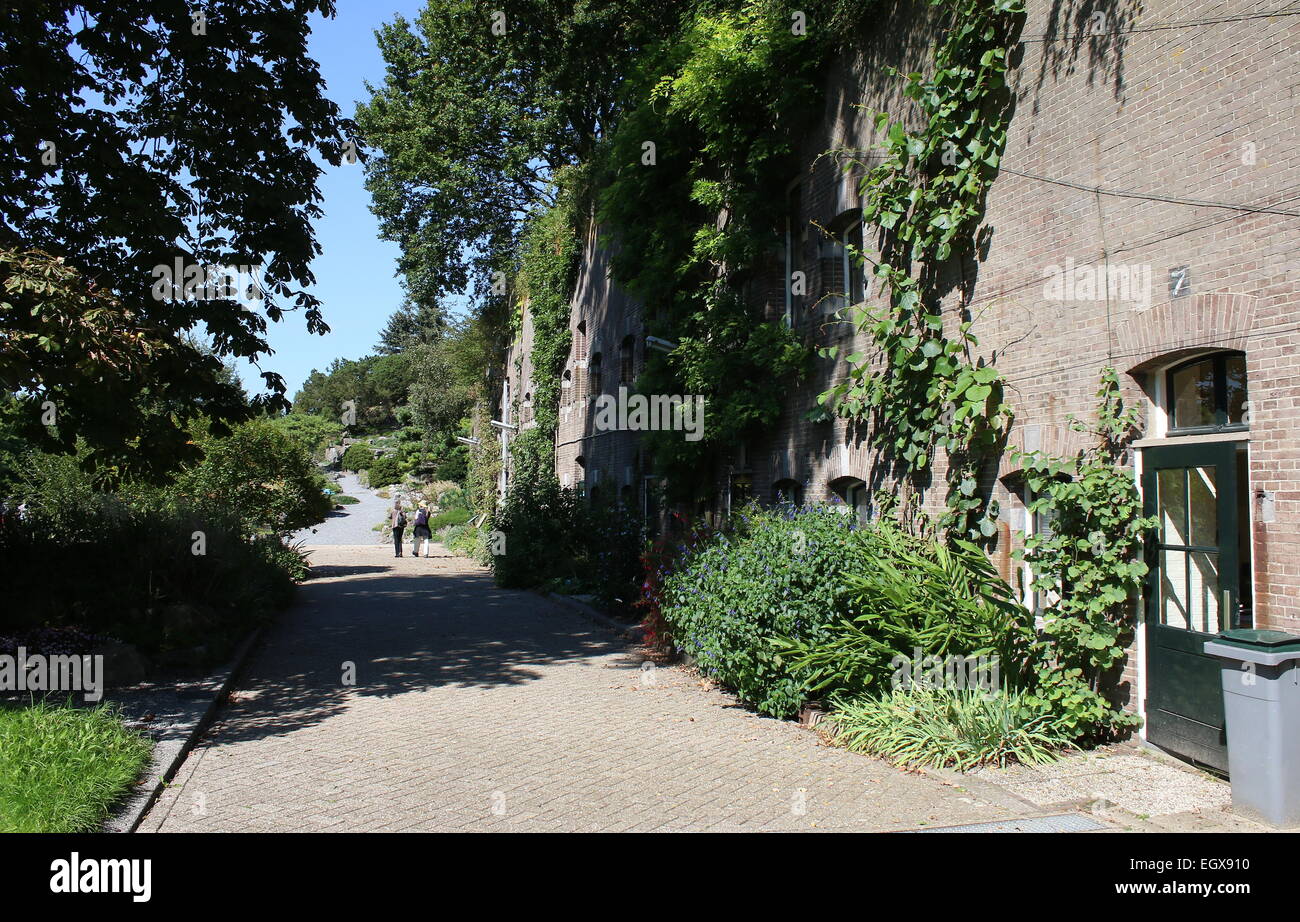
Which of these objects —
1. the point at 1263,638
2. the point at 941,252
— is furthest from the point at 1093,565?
the point at 941,252

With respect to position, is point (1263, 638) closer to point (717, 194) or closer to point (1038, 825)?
point (1038, 825)

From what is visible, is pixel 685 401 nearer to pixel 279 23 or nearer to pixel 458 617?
pixel 458 617

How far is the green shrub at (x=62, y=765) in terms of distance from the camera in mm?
4809

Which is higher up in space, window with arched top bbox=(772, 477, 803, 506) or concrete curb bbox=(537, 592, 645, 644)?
window with arched top bbox=(772, 477, 803, 506)

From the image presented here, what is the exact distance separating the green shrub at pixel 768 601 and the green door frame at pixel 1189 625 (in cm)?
235

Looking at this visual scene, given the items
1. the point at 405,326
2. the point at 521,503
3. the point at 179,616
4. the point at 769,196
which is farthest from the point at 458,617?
the point at 405,326

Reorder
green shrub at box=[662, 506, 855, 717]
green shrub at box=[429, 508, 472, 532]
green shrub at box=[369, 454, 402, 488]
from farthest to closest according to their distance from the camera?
green shrub at box=[369, 454, 402, 488] < green shrub at box=[429, 508, 472, 532] < green shrub at box=[662, 506, 855, 717]

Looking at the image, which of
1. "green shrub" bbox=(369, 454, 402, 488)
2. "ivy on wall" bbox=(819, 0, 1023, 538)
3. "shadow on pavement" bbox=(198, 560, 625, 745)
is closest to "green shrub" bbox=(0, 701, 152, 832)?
"shadow on pavement" bbox=(198, 560, 625, 745)

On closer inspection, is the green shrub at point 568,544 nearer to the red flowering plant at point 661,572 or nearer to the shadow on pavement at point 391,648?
the shadow on pavement at point 391,648

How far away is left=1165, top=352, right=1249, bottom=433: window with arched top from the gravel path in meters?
30.9

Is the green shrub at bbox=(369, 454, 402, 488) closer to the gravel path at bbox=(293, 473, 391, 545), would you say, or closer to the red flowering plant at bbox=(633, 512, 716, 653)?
the gravel path at bbox=(293, 473, 391, 545)

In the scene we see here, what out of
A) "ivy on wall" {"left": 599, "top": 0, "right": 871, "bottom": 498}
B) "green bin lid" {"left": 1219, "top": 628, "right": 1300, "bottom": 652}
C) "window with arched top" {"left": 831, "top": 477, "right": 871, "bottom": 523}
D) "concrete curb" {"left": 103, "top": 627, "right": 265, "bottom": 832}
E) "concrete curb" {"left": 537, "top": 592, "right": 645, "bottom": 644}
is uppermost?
"ivy on wall" {"left": 599, "top": 0, "right": 871, "bottom": 498}

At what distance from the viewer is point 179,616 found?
9938mm

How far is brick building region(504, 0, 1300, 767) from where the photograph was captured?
18.2 feet
